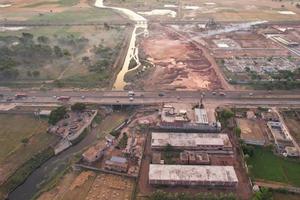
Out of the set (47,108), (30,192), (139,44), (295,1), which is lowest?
(30,192)

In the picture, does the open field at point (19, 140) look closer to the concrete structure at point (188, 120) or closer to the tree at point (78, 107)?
the tree at point (78, 107)

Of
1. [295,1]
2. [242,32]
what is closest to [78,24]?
[242,32]

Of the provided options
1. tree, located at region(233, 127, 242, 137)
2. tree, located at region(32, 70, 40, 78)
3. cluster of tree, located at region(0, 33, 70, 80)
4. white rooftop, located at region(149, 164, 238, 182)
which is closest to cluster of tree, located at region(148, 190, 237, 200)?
white rooftop, located at region(149, 164, 238, 182)

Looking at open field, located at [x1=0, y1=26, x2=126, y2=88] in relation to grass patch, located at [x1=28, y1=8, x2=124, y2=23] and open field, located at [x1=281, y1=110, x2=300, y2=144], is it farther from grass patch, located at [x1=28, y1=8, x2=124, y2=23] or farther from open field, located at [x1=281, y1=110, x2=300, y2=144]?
open field, located at [x1=281, y1=110, x2=300, y2=144]

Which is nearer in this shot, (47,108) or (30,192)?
(30,192)

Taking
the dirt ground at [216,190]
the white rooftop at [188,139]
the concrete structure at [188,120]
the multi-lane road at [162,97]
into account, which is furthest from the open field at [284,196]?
the multi-lane road at [162,97]

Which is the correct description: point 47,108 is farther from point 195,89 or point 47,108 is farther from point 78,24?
point 78,24
